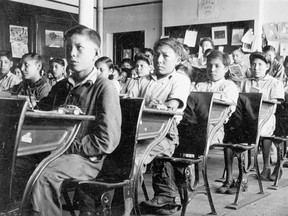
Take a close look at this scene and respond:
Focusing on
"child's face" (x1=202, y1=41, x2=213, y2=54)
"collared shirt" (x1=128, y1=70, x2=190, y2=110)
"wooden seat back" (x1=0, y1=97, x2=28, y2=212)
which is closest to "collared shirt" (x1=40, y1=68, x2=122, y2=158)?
"wooden seat back" (x1=0, y1=97, x2=28, y2=212)

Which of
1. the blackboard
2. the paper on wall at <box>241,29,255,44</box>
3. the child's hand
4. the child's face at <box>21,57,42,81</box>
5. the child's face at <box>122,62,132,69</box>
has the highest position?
the blackboard

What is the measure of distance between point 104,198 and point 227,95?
1863 mm

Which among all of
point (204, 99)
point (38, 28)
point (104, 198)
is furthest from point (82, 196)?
point (38, 28)

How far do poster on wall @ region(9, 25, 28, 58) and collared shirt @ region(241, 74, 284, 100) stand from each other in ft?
12.1

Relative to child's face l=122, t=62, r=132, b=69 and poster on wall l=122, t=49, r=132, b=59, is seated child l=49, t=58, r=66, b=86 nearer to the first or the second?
child's face l=122, t=62, r=132, b=69

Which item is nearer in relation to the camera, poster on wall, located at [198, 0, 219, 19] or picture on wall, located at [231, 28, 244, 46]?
picture on wall, located at [231, 28, 244, 46]

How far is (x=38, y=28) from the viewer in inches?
256

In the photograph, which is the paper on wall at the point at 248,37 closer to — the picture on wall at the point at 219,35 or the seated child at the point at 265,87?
the picture on wall at the point at 219,35

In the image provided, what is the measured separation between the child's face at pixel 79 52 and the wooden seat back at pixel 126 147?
244 millimetres

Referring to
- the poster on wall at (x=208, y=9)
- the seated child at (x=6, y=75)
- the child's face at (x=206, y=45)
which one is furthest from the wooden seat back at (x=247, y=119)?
the poster on wall at (x=208, y=9)

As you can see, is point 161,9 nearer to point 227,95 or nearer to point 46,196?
point 227,95

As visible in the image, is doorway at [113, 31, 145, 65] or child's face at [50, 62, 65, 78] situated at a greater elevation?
doorway at [113, 31, 145, 65]

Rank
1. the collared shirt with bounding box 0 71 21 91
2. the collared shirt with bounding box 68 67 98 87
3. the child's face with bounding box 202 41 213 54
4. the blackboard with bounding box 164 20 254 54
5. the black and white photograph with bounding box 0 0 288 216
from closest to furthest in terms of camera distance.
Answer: the black and white photograph with bounding box 0 0 288 216 < the collared shirt with bounding box 68 67 98 87 < the collared shirt with bounding box 0 71 21 91 < the child's face with bounding box 202 41 213 54 < the blackboard with bounding box 164 20 254 54

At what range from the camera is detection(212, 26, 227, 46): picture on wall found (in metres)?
6.09
